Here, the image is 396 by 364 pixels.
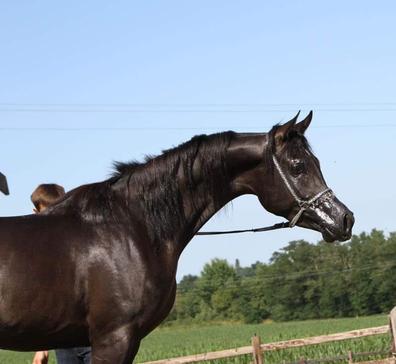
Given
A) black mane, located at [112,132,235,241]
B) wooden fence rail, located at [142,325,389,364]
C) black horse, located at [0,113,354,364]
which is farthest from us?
wooden fence rail, located at [142,325,389,364]

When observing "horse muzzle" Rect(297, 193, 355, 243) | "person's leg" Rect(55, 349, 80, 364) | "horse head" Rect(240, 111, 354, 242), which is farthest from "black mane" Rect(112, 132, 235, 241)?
"person's leg" Rect(55, 349, 80, 364)

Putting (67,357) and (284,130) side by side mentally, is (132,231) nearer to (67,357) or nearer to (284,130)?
(284,130)

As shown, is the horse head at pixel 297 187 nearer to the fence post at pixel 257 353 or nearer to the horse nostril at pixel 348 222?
the horse nostril at pixel 348 222

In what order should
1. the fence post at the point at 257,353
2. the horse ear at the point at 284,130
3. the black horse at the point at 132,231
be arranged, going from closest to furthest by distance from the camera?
the black horse at the point at 132,231 < the horse ear at the point at 284,130 < the fence post at the point at 257,353

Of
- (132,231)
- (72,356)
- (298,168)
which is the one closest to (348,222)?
(298,168)

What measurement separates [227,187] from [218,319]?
224 feet

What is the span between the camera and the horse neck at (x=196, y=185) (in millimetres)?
5277

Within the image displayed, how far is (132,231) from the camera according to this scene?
16.8 feet

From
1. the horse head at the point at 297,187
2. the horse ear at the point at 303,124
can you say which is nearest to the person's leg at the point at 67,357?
the horse head at the point at 297,187

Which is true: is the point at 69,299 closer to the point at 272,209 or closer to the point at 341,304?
the point at 272,209

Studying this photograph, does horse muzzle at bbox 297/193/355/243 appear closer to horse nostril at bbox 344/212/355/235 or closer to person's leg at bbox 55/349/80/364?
horse nostril at bbox 344/212/355/235

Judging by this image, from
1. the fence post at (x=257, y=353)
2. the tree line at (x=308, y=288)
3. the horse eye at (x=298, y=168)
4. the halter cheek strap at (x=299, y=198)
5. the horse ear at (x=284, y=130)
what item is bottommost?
the fence post at (x=257, y=353)

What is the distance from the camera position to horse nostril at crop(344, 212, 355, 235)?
17.4 ft

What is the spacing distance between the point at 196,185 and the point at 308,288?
66.5 m
